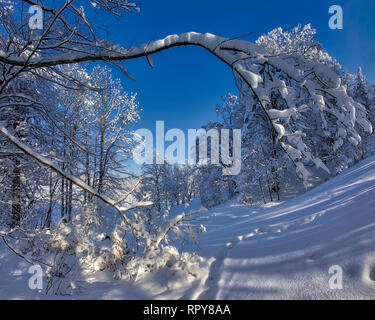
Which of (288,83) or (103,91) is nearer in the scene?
(288,83)

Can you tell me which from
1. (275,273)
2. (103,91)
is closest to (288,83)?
(275,273)

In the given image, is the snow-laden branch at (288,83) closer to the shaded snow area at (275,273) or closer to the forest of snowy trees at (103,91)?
the forest of snowy trees at (103,91)

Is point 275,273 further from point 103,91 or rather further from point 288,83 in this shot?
point 103,91

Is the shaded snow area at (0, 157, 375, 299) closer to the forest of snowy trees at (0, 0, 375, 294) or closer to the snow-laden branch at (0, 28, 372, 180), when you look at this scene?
the forest of snowy trees at (0, 0, 375, 294)

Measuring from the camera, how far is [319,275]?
112 centimetres

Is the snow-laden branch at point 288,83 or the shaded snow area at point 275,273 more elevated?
the snow-laden branch at point 288,83

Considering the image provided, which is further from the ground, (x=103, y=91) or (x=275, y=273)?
(x=103, y=91)

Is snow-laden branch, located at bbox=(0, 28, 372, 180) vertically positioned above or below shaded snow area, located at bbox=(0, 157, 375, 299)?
above

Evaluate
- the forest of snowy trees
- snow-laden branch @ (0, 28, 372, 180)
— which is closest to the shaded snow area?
the forest of snowy trees

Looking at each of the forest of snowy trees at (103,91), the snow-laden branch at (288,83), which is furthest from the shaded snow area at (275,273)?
the snow-laden branch at (288,83)

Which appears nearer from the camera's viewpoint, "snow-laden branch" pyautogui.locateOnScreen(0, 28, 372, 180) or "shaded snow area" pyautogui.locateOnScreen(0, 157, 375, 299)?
"shaded snow area" pyautogui.locateOnScreen(0, 157, 375, 299)
